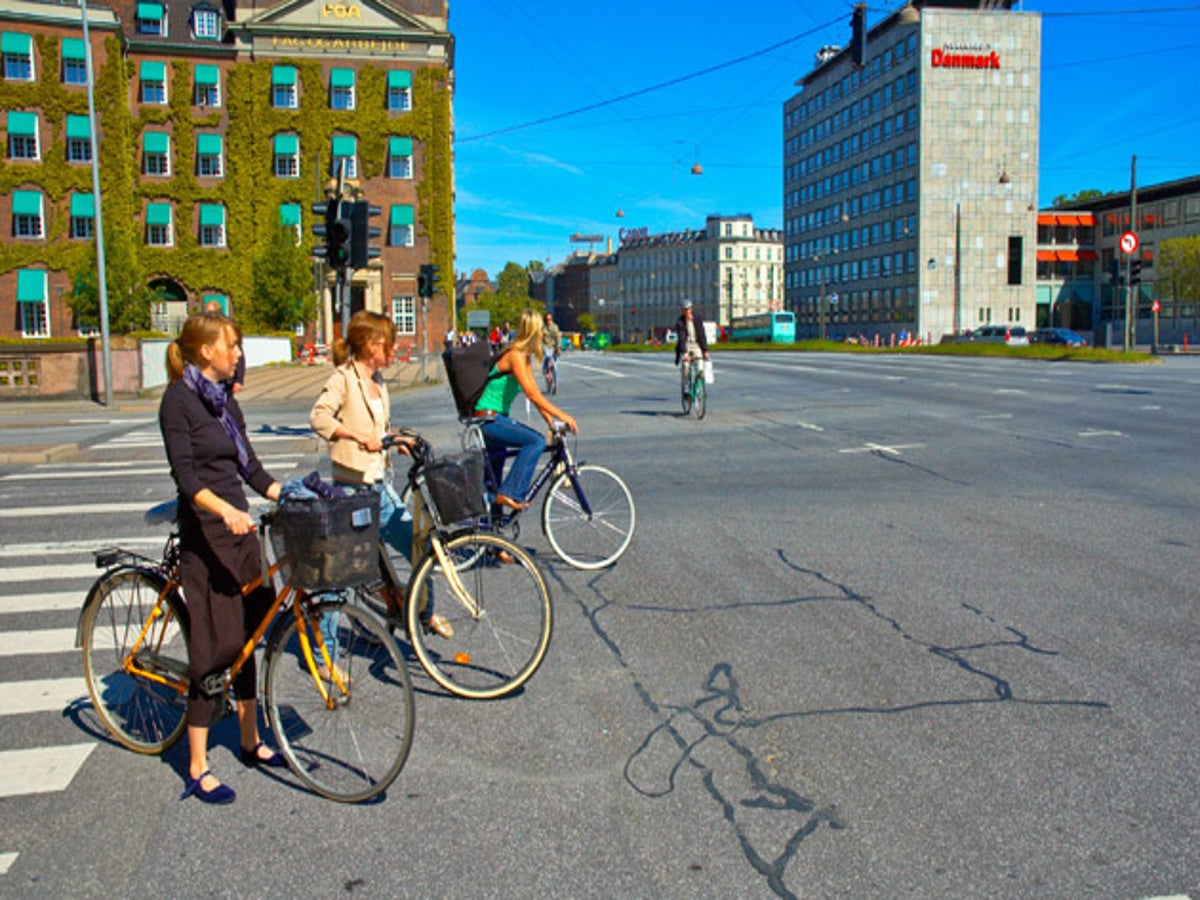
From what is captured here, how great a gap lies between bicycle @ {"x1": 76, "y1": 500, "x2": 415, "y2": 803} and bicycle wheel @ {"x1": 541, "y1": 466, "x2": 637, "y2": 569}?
11.6 ft

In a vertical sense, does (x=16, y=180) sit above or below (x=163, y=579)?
above

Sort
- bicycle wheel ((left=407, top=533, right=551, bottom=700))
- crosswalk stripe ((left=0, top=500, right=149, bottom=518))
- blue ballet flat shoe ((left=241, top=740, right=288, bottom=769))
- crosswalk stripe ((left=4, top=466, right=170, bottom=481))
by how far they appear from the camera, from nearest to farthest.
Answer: blue ballet flat shoe ((left=241, top=740, right=288, bottom=769)) < bicycle wheel ((left=407, top=533, right=551, bottom=700)) < crosswalk stripe ((left=0, top=500, right=149, bottom=518)) < crosswalk stripe ((left=4, top=466, right=170, bottom=481))

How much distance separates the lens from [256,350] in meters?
44.4

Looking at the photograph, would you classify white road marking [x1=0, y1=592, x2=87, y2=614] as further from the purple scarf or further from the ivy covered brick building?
the ivy covered brick building

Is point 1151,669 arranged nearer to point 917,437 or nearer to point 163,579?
point 163,579

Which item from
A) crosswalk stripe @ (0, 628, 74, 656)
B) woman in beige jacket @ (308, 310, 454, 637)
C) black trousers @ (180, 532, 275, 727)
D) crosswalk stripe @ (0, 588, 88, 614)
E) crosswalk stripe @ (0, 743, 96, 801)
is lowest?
crosswalk stripe @ (0, 743, 96, 801)

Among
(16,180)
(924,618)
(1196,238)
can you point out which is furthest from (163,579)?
(1196,238)

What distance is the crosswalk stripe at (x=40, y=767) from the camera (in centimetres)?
412

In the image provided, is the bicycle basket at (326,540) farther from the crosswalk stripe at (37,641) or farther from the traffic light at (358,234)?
the traffic light at (358,234)

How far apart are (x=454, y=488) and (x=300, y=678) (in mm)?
1246

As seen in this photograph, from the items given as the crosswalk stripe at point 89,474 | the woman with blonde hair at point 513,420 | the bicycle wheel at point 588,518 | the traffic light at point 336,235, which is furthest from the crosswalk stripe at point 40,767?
the traffic light at point 336,235

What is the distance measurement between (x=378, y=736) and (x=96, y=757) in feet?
4.31

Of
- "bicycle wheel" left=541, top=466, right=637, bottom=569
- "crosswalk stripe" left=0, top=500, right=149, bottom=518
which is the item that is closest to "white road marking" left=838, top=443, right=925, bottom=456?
"bicycle wheel" left=541, top=466, right=637, bottom=569

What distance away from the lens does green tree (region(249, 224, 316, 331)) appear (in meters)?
49.5
